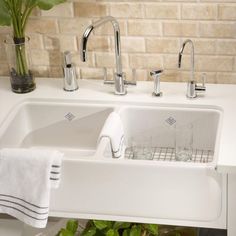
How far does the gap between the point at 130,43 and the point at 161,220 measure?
74cm

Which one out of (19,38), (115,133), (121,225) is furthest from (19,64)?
(121,225)

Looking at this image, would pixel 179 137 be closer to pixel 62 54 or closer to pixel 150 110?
pixel 150 110

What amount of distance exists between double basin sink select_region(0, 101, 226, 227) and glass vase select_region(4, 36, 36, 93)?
0.08 m

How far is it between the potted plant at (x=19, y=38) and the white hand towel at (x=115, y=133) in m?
0.41

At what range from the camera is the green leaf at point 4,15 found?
2.21 m

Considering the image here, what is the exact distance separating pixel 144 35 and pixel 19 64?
50 centimetres

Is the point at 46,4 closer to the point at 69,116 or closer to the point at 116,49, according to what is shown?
the point at 116,49

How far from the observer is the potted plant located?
2.22 metres

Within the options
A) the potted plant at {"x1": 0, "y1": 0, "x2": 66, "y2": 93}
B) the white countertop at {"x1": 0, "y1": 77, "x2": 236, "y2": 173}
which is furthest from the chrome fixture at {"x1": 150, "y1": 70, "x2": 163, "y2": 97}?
the potted plant at {"x1": 0, "y1": 0, "x2": 66, "y2": 93}

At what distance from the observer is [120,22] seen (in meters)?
2.34

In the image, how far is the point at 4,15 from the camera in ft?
7.27

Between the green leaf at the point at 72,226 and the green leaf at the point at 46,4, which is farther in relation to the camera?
the green leaf at the point at 72,226

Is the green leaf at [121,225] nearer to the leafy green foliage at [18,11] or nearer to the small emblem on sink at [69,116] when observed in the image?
the small emblem on sink at [69,116]

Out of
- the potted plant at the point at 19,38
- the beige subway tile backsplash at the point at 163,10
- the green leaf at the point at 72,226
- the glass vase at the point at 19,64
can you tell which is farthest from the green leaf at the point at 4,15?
the green leaf at the point at 72,226
